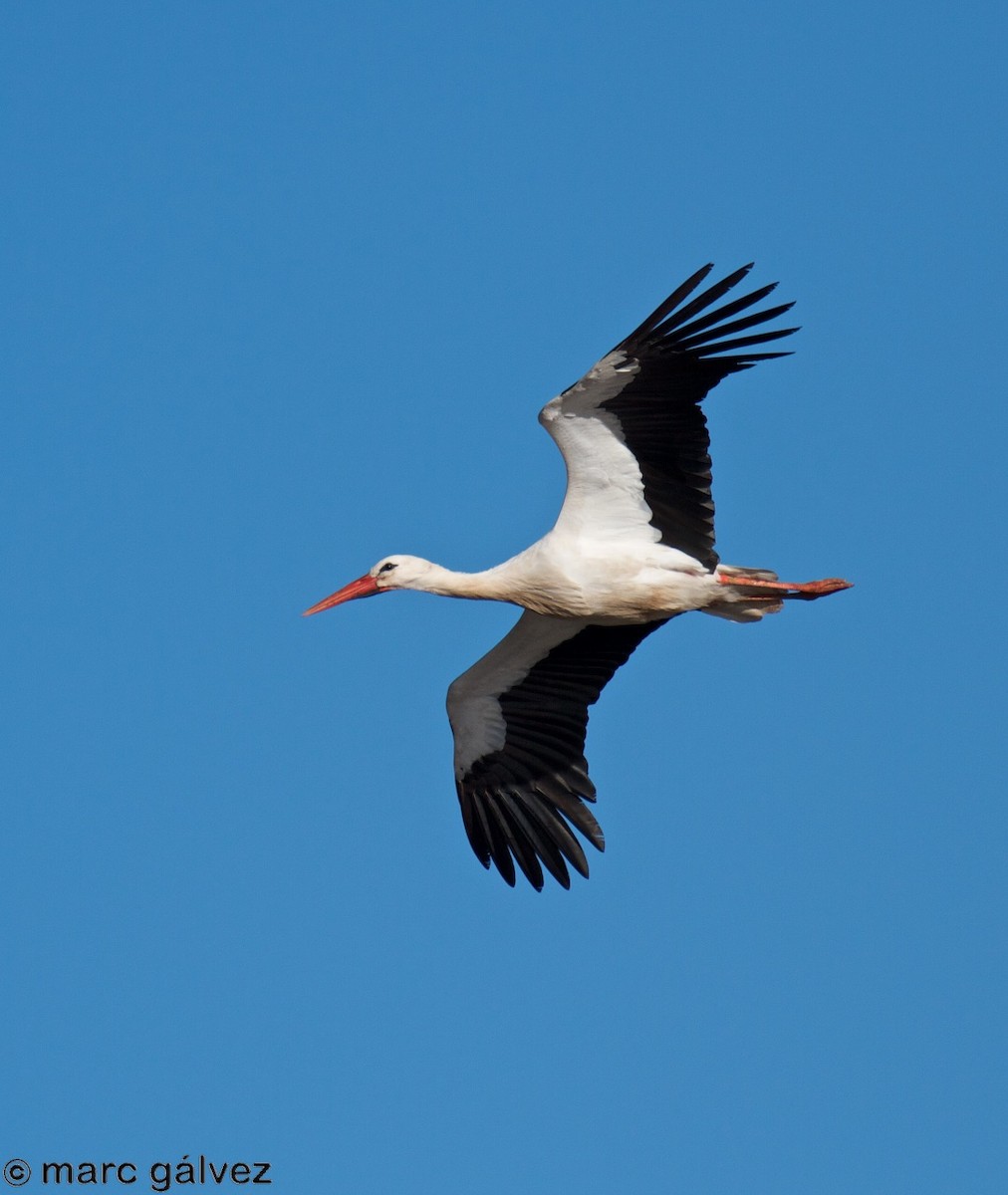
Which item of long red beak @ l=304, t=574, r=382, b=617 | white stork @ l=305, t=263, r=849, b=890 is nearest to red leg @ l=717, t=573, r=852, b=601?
white stork @ l=305, t=263, r=849, b=890

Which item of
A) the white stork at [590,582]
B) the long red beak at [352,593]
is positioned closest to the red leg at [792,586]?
the white stork at [590,582]

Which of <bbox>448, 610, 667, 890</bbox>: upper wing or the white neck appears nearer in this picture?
the white neck

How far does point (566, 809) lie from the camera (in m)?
12.1

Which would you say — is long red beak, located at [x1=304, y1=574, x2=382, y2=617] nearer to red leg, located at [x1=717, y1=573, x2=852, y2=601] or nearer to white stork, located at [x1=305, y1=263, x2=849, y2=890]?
white stork, located at [x1=305, y1=263, x2=849, y2=890]

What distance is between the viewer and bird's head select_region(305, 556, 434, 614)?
38.4 ft

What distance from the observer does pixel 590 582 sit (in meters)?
10.9

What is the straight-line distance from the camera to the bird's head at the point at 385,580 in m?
11.7

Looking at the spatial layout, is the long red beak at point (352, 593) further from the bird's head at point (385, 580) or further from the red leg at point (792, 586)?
the red leg at point (792, 586)

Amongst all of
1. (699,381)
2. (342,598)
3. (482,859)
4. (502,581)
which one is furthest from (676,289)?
(482,859)

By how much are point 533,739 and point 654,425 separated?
2.66 metres

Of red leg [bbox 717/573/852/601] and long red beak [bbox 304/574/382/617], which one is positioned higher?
long red beak [bbox 304/574/382/617]

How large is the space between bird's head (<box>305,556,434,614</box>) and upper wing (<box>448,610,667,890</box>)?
796mm

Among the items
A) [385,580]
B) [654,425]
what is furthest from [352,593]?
[654,425]

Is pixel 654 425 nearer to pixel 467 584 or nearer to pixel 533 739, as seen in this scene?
pixel 467 584
